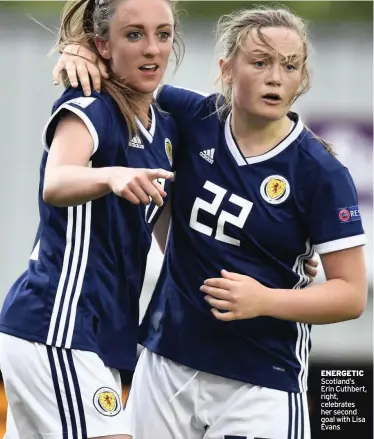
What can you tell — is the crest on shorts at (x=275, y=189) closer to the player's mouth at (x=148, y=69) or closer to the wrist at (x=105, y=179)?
the player's mouth at (x=148, y=69)

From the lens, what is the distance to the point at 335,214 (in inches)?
114

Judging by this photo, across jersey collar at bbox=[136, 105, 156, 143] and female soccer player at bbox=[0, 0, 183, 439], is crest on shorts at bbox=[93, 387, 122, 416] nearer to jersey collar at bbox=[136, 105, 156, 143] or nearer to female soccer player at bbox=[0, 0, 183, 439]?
female soccer player at bbox=[0, 0, 183, 439]

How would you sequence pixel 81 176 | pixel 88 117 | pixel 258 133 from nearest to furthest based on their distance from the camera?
pixel 81 176
pixel 88 117
pixel 258 133

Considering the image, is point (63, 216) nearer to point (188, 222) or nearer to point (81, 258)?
point (81, 258)

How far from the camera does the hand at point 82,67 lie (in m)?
2.75

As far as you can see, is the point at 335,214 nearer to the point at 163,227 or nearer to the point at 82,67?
the point at 163,227

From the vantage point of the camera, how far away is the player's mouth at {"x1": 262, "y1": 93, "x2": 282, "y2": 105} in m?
2.88

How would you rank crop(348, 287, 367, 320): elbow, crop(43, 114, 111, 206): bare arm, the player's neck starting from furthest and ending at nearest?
the player's neck < crop(348, 287, 367, 320): elbow < crop(43, 114, 111, 206): bare arm

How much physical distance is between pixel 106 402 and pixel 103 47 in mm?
978

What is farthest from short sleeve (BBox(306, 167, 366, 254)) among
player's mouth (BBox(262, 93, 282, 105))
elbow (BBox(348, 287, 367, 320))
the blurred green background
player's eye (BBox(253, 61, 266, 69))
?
the blurred green background

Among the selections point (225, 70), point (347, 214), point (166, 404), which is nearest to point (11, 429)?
point (166, 404)

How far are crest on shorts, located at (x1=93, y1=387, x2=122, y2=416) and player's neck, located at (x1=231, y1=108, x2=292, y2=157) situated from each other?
818 millimetres

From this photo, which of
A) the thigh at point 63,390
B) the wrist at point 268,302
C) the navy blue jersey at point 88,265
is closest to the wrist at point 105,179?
the navy blue jersey at point 88,265

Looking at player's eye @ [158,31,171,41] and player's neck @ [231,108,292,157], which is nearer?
player's eye @ [158,31,171,41]
